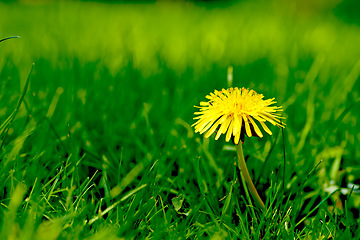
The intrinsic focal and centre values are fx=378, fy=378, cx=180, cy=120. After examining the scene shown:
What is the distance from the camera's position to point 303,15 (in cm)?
451

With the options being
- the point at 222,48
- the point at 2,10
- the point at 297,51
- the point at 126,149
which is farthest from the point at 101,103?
the point at 2,10

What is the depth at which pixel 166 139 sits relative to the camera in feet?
4.43

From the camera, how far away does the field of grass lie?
954 millimetres

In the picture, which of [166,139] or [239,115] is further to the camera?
[166,139]

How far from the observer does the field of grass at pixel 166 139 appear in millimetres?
954

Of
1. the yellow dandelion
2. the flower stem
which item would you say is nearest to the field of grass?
the flower stem

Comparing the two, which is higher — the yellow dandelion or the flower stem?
the yellow dandelion

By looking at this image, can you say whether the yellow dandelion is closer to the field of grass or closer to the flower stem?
the flower stem

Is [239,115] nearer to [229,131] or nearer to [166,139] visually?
[229,131]

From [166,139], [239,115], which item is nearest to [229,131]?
[239,115]

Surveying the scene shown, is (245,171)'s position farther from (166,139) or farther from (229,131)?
(166,139)

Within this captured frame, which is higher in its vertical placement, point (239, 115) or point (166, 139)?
point (239, 115)

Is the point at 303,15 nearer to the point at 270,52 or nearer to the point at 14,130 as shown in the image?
the point at 270,52

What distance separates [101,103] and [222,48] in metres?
Answer: 1.21
